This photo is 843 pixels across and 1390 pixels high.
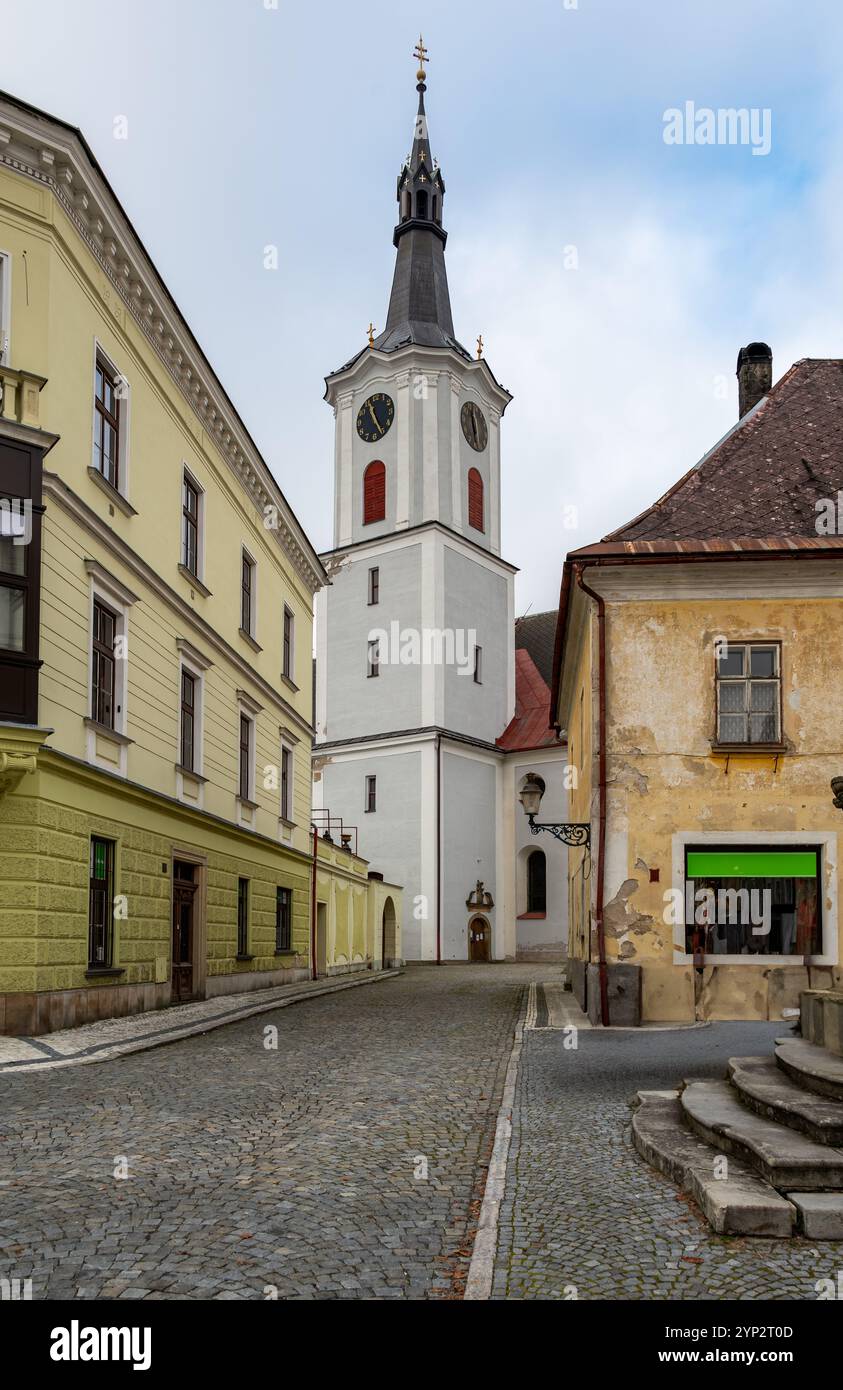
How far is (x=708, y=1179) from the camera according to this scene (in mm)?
6410

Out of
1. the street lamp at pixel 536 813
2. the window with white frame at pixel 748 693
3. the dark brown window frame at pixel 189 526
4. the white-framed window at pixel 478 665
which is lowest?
the street lamp at pixel 536 813

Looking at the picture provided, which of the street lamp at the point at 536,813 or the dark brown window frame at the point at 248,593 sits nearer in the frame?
the street lamp at the point at 536,813

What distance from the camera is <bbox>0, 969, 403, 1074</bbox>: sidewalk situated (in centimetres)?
1240

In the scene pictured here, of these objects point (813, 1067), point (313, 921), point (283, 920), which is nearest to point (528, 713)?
point (313, 921)

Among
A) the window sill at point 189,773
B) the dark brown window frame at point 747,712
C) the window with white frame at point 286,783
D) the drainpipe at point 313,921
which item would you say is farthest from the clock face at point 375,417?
the dark brown window frame at point 747,712

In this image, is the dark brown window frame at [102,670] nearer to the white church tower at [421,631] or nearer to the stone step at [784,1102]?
the stone step at [784,1102]

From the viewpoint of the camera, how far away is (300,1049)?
13500 millimetres

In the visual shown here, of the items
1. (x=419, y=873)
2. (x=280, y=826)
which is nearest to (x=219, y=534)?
(x=280, y=826)

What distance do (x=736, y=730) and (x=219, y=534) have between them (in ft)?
36.2

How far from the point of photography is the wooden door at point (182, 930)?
65.6 feet

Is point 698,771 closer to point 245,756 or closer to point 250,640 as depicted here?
point 245,756

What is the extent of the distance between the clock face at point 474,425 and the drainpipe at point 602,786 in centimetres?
3486

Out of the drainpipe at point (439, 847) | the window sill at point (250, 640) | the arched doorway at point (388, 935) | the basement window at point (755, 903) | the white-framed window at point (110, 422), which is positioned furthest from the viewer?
the drainpipe at point (439, 847)

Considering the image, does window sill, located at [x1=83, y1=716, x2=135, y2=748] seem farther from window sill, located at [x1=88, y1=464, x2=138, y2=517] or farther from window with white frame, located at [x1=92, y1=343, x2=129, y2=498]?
window with white frame, located at [x1=92, y1=343, x2=129, y2=498]
